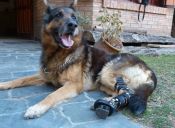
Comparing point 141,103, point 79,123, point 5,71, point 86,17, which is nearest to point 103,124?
point 79,123

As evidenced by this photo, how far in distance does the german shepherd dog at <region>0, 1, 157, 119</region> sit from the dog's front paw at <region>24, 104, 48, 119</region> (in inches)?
12.4

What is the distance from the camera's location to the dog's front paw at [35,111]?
249cm

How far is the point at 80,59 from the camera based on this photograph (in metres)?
3.26

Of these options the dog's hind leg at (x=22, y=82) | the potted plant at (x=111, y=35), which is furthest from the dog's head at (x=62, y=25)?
the potted plant at (x=111, y=35)

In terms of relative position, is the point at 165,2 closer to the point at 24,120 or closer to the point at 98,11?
the point at 98,11

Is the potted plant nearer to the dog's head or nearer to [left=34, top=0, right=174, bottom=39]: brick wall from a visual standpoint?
[left=34, top=0, right=174, bottom=39]: brick wall

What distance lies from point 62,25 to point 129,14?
454 centimetres

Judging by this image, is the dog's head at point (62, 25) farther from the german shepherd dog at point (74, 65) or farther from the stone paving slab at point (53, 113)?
the stone paving slab at point (53, 113)

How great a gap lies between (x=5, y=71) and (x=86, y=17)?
9.05 feet

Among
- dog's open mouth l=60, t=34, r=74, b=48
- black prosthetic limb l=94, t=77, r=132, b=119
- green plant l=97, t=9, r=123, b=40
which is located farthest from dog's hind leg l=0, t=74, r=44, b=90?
green plant l=97, t=9, r=123, b=40

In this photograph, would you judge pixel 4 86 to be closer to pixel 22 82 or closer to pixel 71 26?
pixel 22 82

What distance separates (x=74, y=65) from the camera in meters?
3.20

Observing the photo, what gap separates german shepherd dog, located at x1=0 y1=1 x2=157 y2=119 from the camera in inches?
119

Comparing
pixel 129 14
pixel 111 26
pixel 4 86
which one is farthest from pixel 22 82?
pixel 129 14
